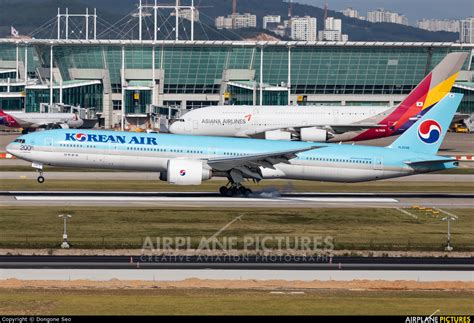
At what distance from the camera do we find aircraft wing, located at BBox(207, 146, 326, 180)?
209ft

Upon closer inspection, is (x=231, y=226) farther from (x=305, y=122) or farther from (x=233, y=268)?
(x=305, y=122)

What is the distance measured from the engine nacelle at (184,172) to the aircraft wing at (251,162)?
114 centimetres

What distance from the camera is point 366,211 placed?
196 ft

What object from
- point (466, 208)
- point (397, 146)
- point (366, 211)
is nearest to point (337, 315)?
point (366, 211)

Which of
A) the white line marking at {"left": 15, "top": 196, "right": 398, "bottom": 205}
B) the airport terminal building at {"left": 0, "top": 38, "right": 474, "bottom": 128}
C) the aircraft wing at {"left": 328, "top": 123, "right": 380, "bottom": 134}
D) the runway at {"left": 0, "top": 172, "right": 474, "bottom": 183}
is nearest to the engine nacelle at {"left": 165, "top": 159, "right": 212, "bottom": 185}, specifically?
the white line marking at {"left": 15, "top": 196, "right": 398, "bottom": 205}

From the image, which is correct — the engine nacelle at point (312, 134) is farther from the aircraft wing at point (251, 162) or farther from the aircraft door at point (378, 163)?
the aircraft wing at point (251, 162)

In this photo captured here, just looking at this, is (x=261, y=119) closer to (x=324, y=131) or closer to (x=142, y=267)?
(x=324, y=131)

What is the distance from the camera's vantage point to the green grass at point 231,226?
1913 inches

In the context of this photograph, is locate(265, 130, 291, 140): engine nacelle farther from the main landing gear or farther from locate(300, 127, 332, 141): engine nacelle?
the main landing gear

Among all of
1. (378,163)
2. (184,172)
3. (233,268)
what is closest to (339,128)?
(378,163)

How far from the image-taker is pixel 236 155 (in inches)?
2564

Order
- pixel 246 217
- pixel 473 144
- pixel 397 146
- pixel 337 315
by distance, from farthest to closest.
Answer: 1. pixel 473 144
2. pixel 397 146
3. pixel 246 217
4. pixel 337 315

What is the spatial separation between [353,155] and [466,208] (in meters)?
8.19

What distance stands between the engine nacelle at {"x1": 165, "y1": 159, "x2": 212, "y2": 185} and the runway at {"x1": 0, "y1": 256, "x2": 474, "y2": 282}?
1810 cm
